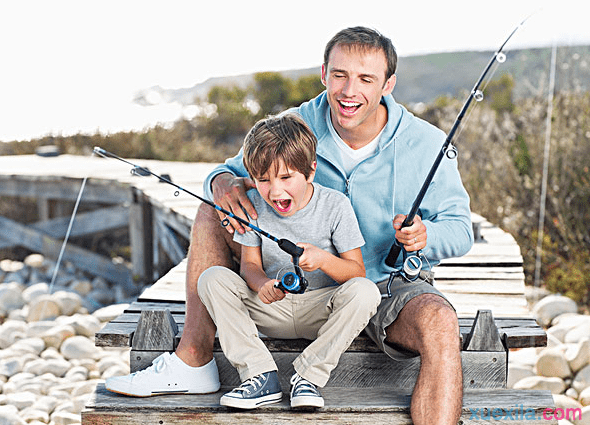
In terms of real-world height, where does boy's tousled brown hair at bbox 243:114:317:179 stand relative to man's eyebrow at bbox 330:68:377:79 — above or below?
below

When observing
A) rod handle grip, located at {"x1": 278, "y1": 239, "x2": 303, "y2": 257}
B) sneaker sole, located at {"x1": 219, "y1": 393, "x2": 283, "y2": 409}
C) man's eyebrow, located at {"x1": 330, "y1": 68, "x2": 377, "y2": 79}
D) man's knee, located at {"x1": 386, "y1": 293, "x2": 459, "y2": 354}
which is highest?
man's eyebrow, located at {"x1": 330, "y1": 68, "x2": 377, "y2": 79}

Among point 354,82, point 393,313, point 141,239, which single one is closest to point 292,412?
point 393,313

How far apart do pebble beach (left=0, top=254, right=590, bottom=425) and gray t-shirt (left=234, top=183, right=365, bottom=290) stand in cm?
146

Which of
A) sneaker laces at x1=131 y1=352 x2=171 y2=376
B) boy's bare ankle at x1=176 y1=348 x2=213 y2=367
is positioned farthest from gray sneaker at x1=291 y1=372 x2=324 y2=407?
sneaker laces at x1=131 y1=352 x2=171 y2=376

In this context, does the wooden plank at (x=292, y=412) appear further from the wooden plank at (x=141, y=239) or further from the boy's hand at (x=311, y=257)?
the wooden plank at (x=141, y=239)

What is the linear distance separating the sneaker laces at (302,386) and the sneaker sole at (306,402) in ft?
0.09

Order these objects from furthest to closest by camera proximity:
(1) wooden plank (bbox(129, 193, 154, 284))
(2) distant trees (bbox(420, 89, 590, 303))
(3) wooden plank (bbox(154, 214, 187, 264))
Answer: (1) wooden plank (bbox(129, 193, 154, 284))
(3) wooden plank (bbox(154, 214, 187, 264))
(2) distant trees (bbox(420, 89, 590, 303))

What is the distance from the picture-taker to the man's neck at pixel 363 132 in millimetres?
2893

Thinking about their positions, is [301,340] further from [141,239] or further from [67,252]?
[67,252]

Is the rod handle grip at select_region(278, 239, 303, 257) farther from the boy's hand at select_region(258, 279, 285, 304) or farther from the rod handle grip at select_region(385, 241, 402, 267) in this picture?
the rod handle grip at select_region(385, 241, 402, 267)

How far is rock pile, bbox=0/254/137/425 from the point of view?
4113mm

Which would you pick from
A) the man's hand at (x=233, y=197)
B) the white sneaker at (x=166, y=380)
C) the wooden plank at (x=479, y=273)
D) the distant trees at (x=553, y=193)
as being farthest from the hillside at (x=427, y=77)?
the white sneaker at (x=166, y=380)

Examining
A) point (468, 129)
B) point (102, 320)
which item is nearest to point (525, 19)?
point (102, 320)

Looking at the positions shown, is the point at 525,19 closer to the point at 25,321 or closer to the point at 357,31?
the point at 357,31
